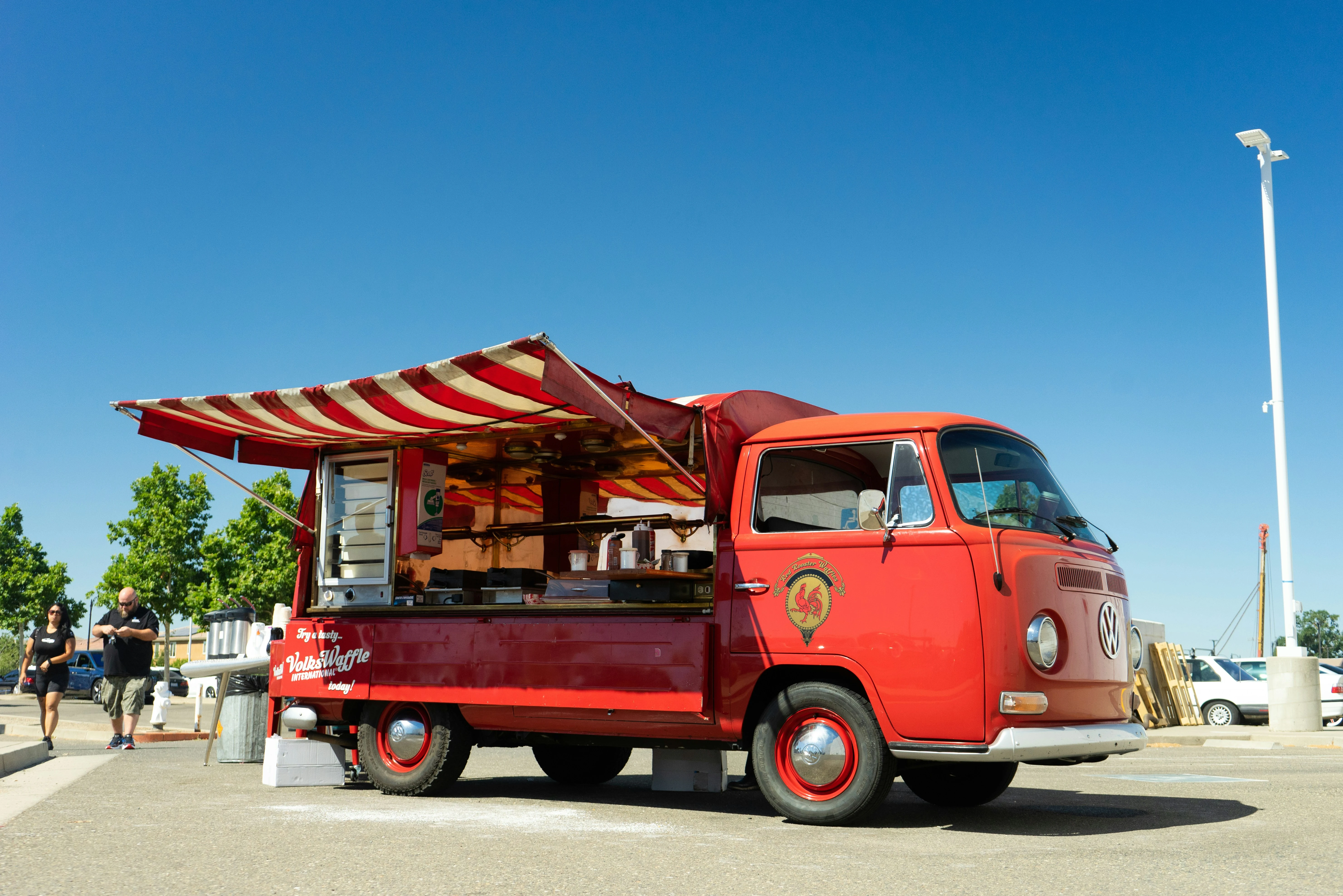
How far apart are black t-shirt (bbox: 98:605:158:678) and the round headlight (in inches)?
384

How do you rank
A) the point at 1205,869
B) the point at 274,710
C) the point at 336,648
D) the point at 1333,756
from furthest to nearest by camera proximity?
1. the point at 1333,756
2. the point at 274,710
3. the point at 336,648
4. the point at 1205,869

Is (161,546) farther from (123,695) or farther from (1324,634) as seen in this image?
(1324,634)

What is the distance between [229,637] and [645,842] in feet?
28.1

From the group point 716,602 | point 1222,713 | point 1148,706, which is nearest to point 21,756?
point 716,602

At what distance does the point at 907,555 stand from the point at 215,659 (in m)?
7.82

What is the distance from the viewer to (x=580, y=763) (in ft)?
31.4

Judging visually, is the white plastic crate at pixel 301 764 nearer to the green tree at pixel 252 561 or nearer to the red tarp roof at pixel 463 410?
the red tarp roof at pixel 463 410

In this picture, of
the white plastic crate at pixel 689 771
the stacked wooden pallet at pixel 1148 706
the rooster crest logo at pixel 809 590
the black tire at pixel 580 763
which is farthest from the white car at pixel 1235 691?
the rooster crest logo at pixel 809 590

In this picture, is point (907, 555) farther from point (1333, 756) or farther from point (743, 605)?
point (1333, 756)

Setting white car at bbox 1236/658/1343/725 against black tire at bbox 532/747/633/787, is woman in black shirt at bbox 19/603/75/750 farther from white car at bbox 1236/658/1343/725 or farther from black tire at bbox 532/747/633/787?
white car at bbox 1236/658/1343/725

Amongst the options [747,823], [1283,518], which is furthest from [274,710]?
[1283,518]

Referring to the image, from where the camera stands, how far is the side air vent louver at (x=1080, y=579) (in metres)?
6.63

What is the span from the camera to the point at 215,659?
11.6 metres

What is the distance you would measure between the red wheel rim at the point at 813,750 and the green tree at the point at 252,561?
38.8 metres
